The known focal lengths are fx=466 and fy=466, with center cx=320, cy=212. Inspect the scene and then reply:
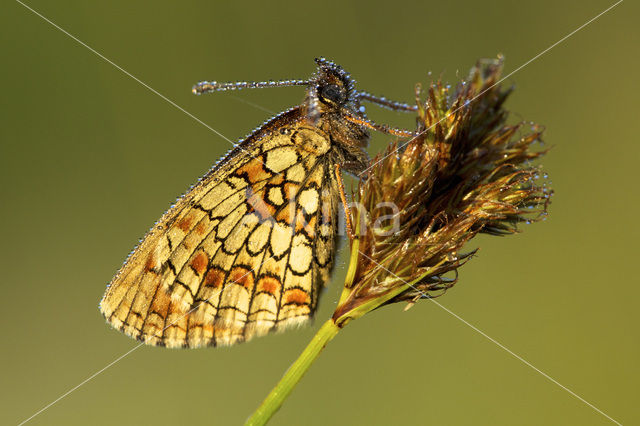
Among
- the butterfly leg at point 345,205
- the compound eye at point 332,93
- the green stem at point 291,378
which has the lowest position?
the green stem at point 291,378

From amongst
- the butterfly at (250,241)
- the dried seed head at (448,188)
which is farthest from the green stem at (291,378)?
the butterfly at (250,241)

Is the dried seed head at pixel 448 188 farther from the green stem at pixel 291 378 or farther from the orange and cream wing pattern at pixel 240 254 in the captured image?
the orange and cream wing pattern at pixel 240 254

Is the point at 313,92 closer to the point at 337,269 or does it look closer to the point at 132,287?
the point at 337,269

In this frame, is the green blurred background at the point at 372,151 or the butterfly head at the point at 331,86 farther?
the green blurred background at the point at 372,151

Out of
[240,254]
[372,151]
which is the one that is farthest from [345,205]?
[372,151]

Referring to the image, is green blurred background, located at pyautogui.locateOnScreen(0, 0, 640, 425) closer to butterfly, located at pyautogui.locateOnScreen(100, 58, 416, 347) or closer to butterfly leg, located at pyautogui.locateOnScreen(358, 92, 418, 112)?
butterfly leg, located at pyautogui.locateOnScreen(358, 92, 418, 112)

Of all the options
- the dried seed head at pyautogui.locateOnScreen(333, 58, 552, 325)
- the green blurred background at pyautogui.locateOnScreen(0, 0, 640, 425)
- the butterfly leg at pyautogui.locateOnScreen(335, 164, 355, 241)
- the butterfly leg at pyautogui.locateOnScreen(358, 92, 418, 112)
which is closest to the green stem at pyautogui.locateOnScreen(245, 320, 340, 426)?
the dried seed head at pyautogui.locateOnScreen(333, 58, 552, 325)

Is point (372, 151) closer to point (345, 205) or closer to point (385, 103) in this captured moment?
point (385, 103)
